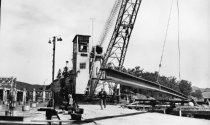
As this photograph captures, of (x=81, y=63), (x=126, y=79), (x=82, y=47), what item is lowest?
(x=126, y=79)

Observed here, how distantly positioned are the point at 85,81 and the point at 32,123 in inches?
1365

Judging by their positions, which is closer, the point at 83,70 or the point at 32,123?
the point at 32,123

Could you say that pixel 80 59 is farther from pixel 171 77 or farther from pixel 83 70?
pixel 171 77

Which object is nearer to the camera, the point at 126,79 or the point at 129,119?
the point at 129,119

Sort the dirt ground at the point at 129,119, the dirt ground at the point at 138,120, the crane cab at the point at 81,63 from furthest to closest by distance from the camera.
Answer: the crane cab at the point at 81,63, the dirt ground at the point at 138,120, the dirt ground at the point at 129,119

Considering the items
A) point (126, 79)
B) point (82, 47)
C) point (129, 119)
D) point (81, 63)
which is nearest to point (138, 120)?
point (129, 119)

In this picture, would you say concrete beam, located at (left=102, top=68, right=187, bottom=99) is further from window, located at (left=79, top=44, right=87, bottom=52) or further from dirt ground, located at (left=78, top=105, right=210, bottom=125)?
window, located at (left=79, top=44, right=87, bottom=52)

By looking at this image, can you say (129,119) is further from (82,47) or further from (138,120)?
(82,47)

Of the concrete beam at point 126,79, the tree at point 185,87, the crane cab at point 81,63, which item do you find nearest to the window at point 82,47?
the crane cab at point 81,63

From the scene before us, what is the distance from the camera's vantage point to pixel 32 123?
8180 mm

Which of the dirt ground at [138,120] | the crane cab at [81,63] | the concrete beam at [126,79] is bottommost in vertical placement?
the dirt ground at [138,120]

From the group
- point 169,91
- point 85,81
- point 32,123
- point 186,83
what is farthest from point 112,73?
point 186,83

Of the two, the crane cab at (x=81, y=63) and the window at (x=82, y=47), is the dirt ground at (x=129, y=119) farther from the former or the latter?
the window at (x=82, y=47)

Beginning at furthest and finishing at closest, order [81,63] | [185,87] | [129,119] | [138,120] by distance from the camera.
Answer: [185,87] < [81,63] < [129,119] < [138,120]
